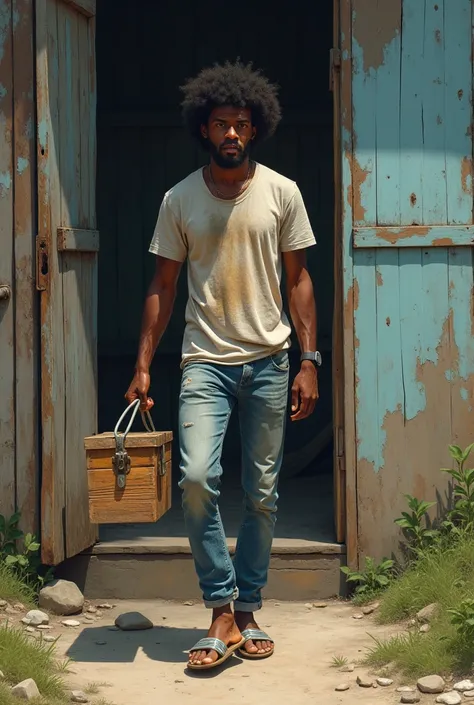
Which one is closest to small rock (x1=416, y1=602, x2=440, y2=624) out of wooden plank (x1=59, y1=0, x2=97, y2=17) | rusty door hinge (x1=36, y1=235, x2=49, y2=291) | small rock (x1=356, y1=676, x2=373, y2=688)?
small rock (x1=356, y1=676, x2=373, y2=688)

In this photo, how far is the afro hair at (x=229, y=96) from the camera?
495cm

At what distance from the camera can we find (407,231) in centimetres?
592

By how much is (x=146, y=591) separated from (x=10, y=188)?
6.91 feet

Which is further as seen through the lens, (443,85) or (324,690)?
(443,85)

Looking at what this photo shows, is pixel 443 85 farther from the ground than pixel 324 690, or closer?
farther from the ground

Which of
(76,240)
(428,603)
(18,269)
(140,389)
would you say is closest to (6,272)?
(18,269)

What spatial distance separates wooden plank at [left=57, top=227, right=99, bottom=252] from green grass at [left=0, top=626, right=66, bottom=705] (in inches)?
74.8

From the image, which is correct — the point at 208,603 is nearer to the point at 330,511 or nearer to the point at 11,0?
the point at 330,511

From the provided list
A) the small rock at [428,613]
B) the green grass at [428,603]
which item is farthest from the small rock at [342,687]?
the small rock at [428,613]

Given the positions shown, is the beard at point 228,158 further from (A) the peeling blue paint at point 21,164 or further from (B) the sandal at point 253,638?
(B) the sandal at point 253,638

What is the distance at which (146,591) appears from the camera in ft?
20.1

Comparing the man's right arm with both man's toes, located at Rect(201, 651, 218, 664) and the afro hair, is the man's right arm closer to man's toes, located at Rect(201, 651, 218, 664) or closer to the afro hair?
the afro hair

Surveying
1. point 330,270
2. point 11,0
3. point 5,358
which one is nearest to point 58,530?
point 5,358

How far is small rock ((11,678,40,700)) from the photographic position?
434 cm
